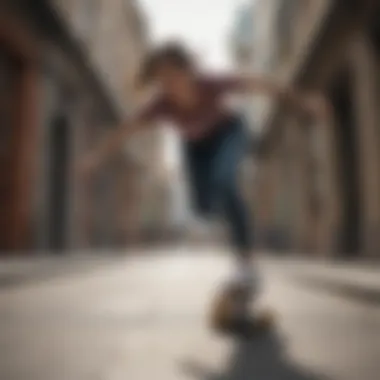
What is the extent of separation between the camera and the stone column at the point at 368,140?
25.7 feet

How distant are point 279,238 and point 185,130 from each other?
14.2m

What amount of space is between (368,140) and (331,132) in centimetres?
254

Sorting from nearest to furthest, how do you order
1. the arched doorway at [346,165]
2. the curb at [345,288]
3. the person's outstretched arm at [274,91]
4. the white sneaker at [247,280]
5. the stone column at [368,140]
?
the person's outstretched arm at [274,91] → the white sneaker at [247,280] → the curb at [345,288] → the stone column at [368,140] → the arched doorway at [346,165]

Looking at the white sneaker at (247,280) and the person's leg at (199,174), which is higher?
the person's leg at (199,174)

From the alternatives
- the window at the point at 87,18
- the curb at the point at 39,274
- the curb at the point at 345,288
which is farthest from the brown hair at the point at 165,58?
the window at the point at 87,18

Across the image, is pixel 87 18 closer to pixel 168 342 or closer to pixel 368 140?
pixel 368 140

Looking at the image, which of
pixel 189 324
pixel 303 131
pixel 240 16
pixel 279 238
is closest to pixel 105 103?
pixel 303 131

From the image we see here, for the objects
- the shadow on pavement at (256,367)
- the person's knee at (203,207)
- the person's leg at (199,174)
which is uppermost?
the person's leg at (199,174)

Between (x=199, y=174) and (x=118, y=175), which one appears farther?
(x=118, y=175)

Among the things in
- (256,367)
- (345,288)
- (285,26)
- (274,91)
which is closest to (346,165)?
(285,26)

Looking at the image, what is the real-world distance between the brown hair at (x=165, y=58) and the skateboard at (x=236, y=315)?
0.88 m

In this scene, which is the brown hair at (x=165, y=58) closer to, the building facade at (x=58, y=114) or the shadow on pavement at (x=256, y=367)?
the shadow on pavement at (x=256, y=367)

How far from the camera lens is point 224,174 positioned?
2.45 m

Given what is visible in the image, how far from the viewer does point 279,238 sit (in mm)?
16250
